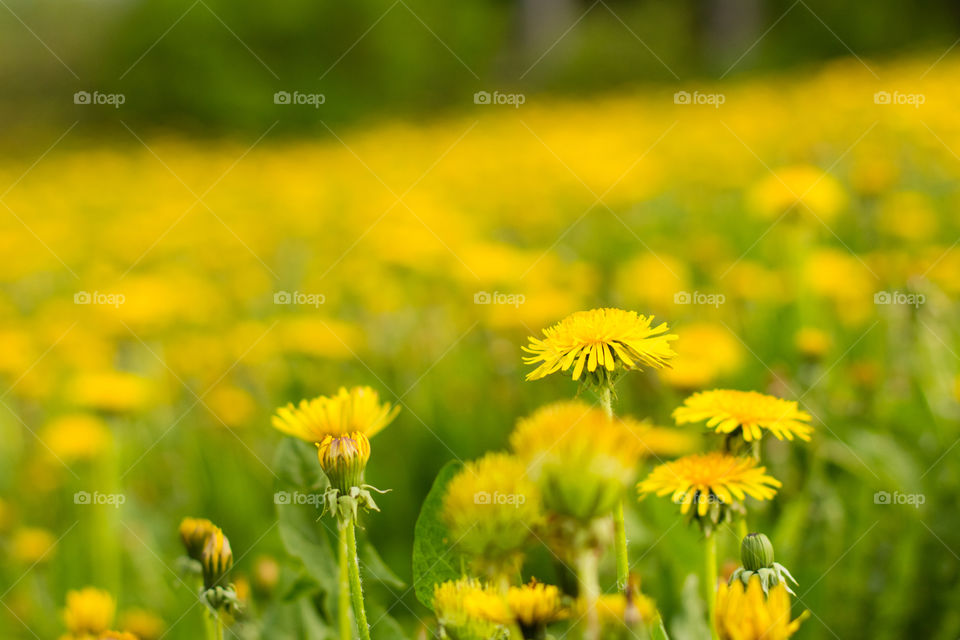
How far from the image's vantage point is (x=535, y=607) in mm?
638

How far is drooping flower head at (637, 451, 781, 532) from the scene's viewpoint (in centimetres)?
74

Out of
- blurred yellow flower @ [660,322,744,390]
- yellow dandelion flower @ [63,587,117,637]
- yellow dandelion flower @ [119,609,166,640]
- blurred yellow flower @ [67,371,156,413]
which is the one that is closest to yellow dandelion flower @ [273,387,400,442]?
yellow dandelion flower @ [63,587,117,637]

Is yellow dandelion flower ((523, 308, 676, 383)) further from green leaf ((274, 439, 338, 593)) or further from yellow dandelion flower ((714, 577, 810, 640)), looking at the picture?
green leaf ((274, 439, 338, 593))

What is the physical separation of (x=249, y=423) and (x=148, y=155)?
774 centimetres

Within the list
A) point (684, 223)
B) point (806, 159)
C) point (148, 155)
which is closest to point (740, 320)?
point (684, 223)

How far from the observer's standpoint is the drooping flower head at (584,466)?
58 centimetres

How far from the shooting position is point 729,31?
12.7 meters

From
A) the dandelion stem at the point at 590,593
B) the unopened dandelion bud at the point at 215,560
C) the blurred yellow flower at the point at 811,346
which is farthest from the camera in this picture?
the blurred yellow flower at the point at 811,346

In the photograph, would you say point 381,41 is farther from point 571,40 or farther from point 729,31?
point 729,31

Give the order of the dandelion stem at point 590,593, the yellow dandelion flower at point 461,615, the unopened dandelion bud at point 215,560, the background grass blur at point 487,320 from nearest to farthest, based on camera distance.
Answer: the dandelion stem at point 590,593, the yellow dandelion flower at point 461,615, the unopened dandelion bud at point 215,560, the background grass blur at point 487,320

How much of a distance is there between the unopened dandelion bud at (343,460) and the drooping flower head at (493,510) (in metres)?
0.09

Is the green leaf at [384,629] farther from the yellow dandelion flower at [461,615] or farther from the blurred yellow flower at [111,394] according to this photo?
the blurred yellow flower at [111,394]

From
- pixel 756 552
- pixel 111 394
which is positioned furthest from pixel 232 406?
pixel 756 552

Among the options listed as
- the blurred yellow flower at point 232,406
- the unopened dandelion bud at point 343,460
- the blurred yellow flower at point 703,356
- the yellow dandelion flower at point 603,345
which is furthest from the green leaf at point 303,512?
the blurred yellow flower at point 232,406
